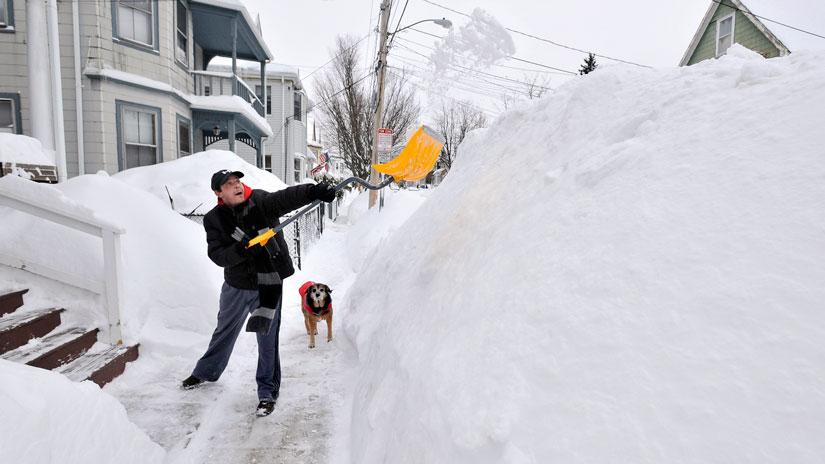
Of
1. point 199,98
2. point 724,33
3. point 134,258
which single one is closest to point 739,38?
point 724,33

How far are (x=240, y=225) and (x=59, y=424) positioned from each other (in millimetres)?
1647

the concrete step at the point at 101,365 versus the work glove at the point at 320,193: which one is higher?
the work glove at the point at 320,193

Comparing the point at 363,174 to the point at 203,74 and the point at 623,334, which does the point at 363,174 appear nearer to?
the point at 203,74

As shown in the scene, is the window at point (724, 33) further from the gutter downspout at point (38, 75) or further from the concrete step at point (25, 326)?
the concrete step at point (25, 326)

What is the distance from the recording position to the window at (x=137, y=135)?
8852 mm

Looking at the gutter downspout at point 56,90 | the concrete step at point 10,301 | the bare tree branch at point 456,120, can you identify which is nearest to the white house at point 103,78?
the gutter downspout at point 56,90

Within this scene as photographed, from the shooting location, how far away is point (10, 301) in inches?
135

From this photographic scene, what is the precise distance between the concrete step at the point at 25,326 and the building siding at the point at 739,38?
17058 millimetres

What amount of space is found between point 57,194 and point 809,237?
471cm

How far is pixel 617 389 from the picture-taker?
1.22m

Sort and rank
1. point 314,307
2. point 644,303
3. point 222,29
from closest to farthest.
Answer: point 644,303 → point 314,307 → point 222,29

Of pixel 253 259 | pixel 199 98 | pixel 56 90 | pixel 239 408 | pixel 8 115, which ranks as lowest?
pixel 239 408

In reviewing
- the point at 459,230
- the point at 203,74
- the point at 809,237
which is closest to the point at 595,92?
the point at 459,230

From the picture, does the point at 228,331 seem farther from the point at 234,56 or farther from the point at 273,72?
the point at 273,72
